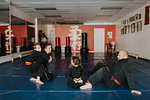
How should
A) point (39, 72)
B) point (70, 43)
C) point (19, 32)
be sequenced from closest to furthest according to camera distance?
point (39, 72)
point (19, 32)
point (70, 43)


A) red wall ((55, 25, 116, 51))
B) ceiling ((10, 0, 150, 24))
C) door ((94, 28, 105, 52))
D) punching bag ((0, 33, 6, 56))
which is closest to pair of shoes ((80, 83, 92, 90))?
punching bag ((0, 33, 6, 56))

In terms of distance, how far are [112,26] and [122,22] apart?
1907 mm

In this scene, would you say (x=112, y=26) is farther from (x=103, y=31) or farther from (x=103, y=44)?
(x=103, y=44)

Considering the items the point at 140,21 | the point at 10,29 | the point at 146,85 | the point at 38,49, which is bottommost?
the point at 146,85

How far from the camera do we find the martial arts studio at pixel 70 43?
7.39 feet

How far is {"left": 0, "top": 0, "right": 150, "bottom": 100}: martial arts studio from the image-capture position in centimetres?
225

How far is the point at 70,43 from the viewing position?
438 inches

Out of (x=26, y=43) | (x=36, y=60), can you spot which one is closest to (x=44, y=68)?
(x=36, y=60)

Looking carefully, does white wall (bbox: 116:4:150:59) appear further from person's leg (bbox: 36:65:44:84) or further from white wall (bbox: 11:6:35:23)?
white wall (bbox: 11:6:35:23)

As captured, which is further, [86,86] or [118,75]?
[86,86]

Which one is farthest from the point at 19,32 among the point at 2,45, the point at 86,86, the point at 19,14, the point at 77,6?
the point at 86,86

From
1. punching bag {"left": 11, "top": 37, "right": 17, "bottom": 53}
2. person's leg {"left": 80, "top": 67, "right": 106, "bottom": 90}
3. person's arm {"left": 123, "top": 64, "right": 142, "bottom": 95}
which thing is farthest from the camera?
punching bag {"left": 11, "top": 37, "right": 17, "bottom": 53}

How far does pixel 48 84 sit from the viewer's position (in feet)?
8.68

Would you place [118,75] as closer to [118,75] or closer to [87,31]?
[118,75]
